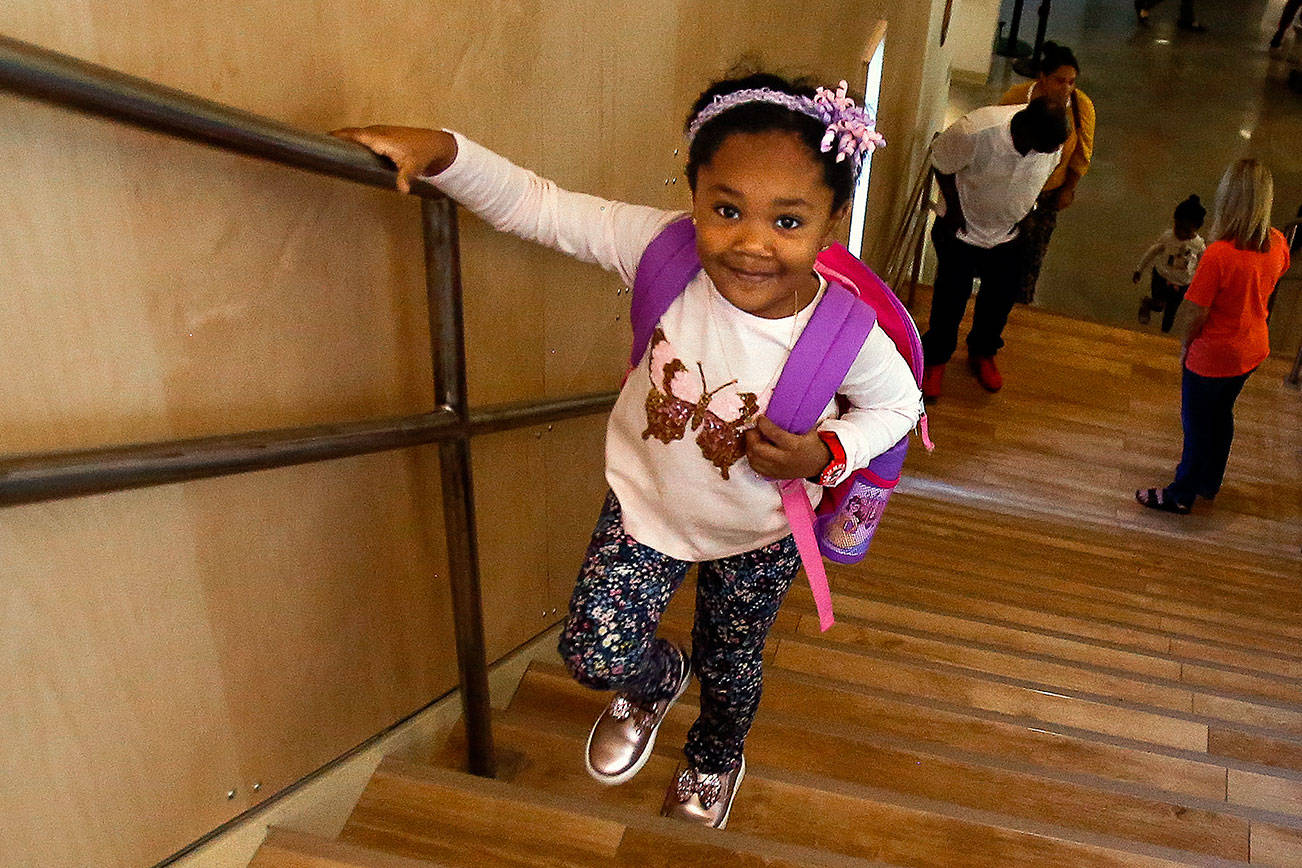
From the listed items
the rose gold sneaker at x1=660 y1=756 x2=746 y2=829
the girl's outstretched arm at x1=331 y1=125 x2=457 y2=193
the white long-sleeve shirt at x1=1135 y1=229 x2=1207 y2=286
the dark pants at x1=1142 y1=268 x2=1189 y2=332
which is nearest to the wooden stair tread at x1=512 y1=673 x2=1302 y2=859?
the rose gold sneaker at x1=660 y1=756 x2=746 y2=829

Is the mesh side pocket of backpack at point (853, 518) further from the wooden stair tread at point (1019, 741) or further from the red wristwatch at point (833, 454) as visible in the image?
the wooden stair tread at point (1019, 741)

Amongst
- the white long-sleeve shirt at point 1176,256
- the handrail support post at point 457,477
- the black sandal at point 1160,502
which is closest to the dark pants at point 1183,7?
the white long-sleeve shirt at point 1176,256

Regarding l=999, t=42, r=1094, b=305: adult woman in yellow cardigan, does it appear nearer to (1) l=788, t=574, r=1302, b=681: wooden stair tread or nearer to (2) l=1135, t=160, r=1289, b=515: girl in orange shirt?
(2) l=1135, t=160, r=1289, b=515: girl in orange shirt

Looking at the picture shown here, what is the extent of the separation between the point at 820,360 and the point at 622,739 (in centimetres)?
82

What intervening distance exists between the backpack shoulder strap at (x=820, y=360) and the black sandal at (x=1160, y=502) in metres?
3.79

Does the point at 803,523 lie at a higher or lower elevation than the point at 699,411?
lower

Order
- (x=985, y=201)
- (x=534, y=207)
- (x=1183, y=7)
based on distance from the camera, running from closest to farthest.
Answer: (x=534, y=207), (x=985, y=201), (x=1183, y=7)

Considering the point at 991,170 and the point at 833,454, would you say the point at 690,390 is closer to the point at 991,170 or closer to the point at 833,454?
the point at 833,454

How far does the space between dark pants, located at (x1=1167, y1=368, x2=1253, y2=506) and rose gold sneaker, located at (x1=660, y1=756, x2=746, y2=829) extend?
3.29m

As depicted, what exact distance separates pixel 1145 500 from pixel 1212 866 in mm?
3223

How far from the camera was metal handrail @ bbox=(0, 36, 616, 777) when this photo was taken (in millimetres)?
924

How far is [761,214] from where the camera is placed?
1349mm

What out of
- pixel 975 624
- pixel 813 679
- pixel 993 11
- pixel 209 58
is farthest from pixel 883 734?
pixel 993 11

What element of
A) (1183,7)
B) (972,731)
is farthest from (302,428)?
(1183,7)
